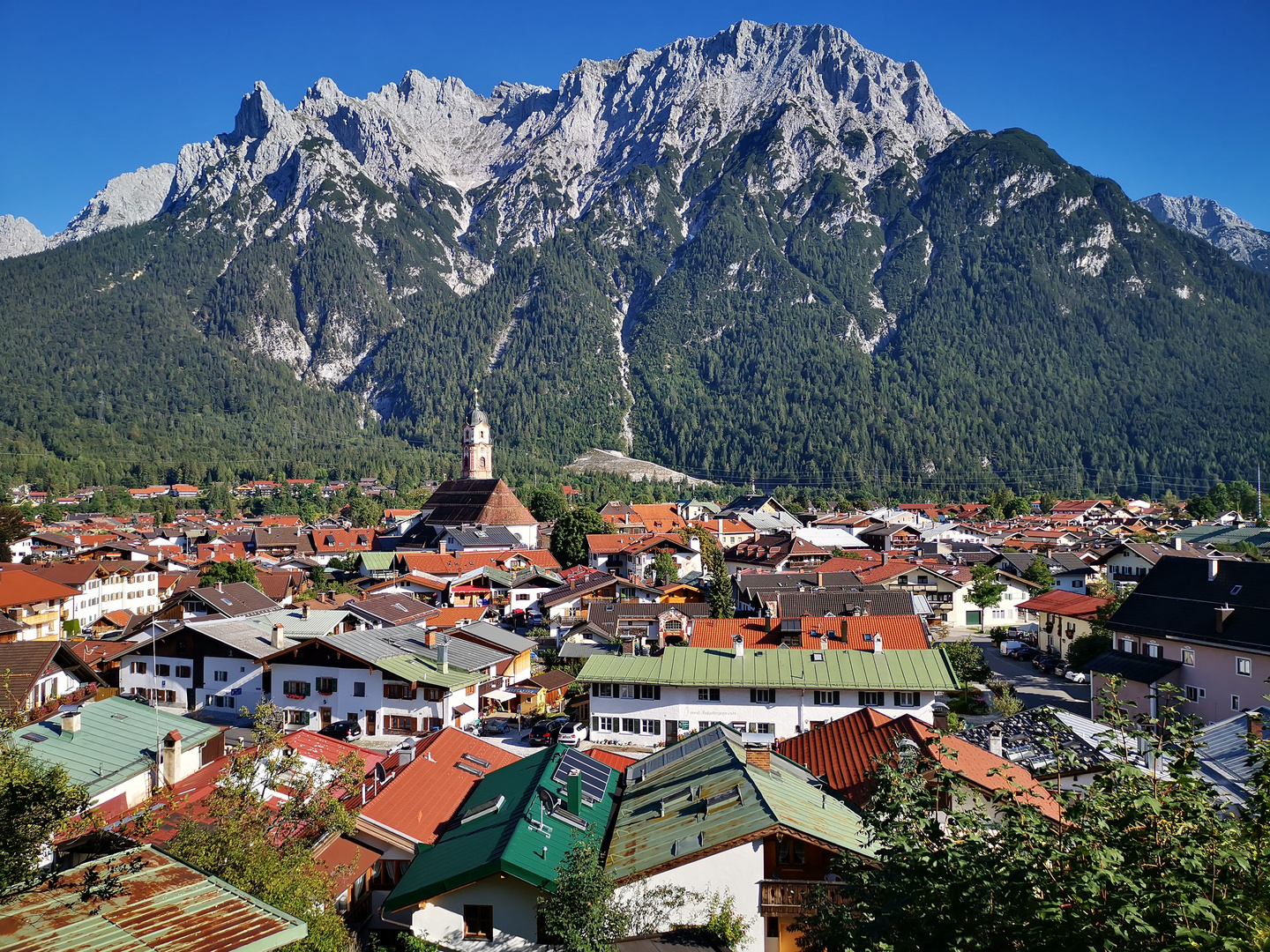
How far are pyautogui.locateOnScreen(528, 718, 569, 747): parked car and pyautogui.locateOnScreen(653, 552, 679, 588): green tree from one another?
28.2 metres

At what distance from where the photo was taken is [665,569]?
2566 inches

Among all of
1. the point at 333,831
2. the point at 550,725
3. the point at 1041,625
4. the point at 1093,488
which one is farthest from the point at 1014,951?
the point at 1093,488

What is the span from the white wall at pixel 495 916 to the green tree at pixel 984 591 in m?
49.9

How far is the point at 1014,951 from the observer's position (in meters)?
7.19

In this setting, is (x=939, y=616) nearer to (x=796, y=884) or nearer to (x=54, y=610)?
(x=796, y=884)

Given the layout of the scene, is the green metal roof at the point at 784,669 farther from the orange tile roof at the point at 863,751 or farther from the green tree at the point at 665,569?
the green tree at the point at 665,569

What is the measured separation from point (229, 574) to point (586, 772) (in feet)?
161

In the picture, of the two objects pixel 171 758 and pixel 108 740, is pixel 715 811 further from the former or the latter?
pixel 108 740

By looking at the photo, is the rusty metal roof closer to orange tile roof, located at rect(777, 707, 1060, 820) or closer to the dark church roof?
orange tile roof, located at rect(777, 707, 1060, 820)

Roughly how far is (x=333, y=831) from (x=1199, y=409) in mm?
217101

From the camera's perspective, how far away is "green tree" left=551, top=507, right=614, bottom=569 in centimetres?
7762

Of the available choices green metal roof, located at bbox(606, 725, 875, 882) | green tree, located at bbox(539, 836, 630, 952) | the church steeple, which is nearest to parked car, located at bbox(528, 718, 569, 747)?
green metal roof, located at bbox(606, 725, 875, 882)

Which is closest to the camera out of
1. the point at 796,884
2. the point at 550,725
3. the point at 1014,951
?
the point at 1014,951

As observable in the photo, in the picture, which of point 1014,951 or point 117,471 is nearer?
point 1014,951
